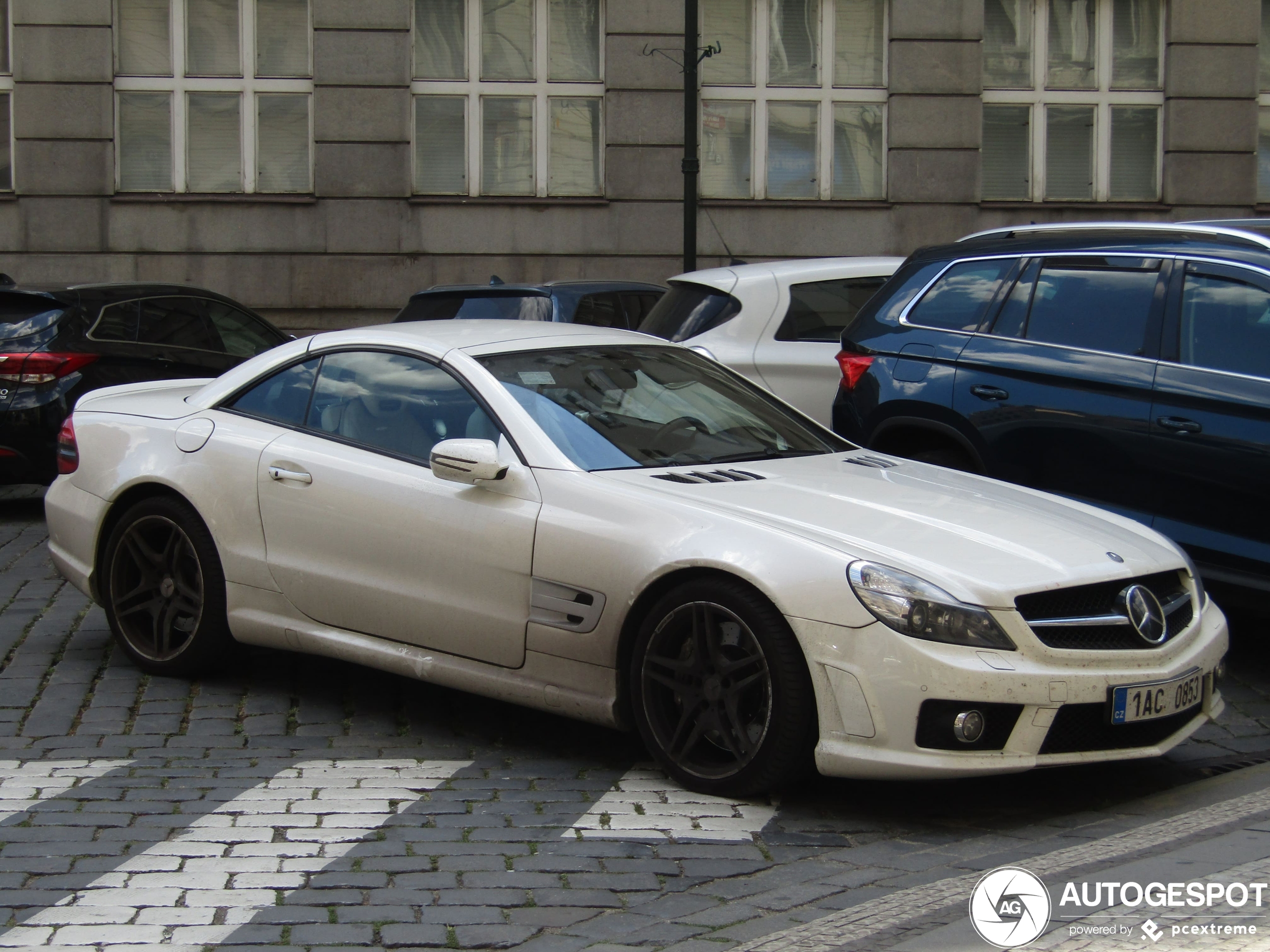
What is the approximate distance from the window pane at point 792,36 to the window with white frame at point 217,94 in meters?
5.51

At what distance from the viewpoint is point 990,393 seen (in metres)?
7.29

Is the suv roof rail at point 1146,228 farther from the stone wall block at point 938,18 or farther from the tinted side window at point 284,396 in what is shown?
the stone wall block at point 938,18

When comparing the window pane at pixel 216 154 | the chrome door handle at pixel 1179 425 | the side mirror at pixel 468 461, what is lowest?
the side mirror at pixel 468 461

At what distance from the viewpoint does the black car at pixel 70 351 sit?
10.6 meters

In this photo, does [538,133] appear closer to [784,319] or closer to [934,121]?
[934,121]

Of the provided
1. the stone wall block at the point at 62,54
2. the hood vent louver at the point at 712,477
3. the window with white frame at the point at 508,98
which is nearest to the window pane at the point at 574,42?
the window with white frame at the point at 508,98

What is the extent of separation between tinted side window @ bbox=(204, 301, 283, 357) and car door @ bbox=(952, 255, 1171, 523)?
6.64 metres

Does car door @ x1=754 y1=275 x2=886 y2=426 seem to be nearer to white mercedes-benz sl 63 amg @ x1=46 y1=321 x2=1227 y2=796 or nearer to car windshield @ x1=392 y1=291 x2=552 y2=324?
car windshield @ x1=392 y1=291 x2=552 y2=324

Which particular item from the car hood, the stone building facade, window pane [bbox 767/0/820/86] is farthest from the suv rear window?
window pane [bbox 767/0/820/86]

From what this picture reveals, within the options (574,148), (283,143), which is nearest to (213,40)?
(283,143)

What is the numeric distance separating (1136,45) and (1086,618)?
16.8 metres

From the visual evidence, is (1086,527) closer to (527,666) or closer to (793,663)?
(793,663)

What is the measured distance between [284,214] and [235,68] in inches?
74.7

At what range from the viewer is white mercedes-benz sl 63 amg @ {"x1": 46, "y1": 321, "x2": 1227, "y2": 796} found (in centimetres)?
467
